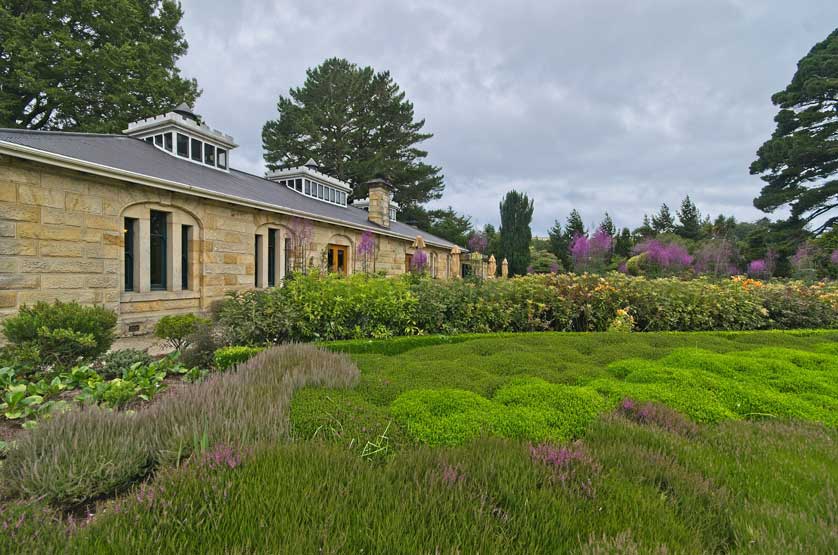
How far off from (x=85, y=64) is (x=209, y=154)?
1021 centimetres

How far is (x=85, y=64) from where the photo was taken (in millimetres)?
16125

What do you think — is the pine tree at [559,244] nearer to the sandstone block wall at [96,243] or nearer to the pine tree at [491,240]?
the pine tree at [491,240]

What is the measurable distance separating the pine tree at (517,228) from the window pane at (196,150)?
→ 18346mm

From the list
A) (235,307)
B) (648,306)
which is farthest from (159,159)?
(648,306)

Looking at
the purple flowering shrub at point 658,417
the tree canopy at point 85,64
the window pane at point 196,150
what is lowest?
the purple flowering shrub at point 658,417

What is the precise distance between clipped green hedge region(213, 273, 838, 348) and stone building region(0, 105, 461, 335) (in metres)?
1.43

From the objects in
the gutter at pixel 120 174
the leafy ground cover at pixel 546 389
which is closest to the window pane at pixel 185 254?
the gutter at pixel 120 174

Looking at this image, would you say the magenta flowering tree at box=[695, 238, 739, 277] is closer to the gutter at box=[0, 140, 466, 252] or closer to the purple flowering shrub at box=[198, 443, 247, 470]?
the gutter at box=[0, 140, 466, 252]

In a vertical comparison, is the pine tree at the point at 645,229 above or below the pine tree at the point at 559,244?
above

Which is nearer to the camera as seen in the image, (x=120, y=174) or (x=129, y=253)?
(x=120, y=174)

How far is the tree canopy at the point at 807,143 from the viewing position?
768 inches

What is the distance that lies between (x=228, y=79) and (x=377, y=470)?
781 inches

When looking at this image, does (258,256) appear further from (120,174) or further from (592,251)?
(592,251)

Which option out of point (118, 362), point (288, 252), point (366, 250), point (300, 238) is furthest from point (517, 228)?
point (118, 362)
